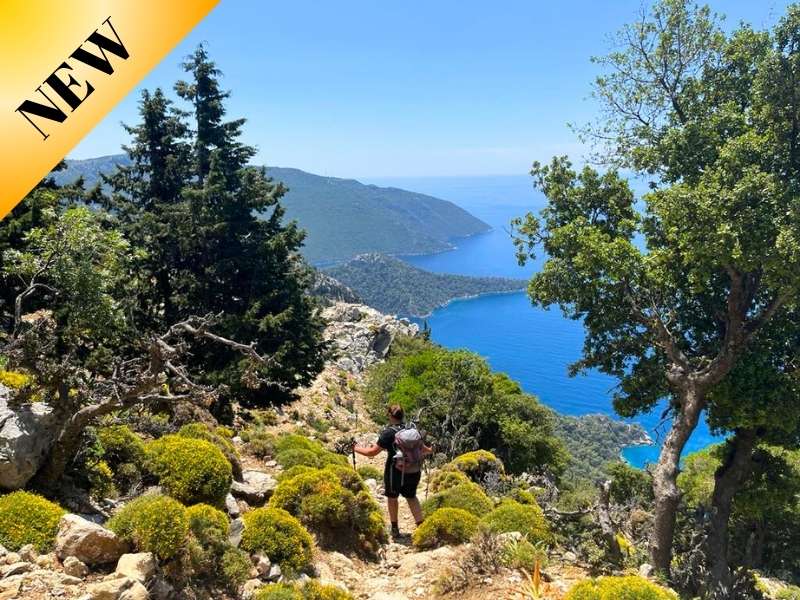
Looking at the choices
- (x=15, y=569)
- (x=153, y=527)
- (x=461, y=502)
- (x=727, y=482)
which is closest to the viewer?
(x=15, y=569)

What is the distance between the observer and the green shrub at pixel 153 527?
587cm

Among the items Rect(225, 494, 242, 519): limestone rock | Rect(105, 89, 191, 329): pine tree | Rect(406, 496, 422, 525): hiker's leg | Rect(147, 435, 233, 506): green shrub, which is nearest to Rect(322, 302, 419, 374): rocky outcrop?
Rect(105, 89, 191, 329): pine tree

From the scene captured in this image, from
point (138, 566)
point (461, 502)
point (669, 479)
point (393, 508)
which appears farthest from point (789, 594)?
point (138, 566)

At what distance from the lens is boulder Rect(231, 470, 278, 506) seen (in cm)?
967

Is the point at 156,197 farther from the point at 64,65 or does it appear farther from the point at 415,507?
the point at 64,65

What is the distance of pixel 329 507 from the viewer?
28.8 feet

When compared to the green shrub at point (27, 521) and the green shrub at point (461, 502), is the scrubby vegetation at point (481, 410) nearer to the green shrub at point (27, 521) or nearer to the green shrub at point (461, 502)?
the green shrub at point (461, 502)

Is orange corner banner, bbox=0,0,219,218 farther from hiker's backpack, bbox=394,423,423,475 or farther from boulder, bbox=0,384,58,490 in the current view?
hiker's backpack, bbox=394,423,423,475

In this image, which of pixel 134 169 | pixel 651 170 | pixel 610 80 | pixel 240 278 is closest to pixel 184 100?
pixel 134 169

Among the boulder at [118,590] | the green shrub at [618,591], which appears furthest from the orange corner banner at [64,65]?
the green shrub at [618,591]

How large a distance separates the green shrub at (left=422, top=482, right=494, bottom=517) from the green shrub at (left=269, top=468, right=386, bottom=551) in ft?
5.89

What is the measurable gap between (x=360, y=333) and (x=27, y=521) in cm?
4829

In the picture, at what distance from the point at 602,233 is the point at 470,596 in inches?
395

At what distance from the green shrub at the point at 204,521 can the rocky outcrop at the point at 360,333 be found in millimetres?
37526
